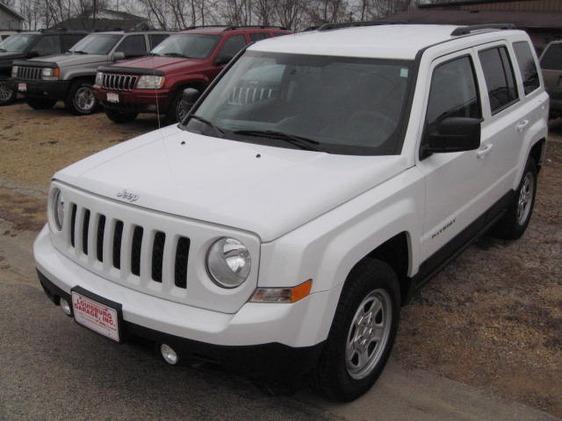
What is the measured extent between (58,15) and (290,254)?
1656 inches

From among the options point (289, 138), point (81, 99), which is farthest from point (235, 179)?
point (81, 99)

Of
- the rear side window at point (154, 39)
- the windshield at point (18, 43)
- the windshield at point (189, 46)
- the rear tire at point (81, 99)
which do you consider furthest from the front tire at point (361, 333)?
the windshield at point (18, 43)

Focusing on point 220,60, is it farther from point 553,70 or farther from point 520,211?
point 520,211

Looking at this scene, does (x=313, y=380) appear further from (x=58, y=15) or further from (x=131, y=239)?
(x=58, y=15)

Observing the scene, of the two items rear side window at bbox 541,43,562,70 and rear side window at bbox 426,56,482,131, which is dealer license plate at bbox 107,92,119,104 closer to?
rear side window at bbox 541,43,562,70

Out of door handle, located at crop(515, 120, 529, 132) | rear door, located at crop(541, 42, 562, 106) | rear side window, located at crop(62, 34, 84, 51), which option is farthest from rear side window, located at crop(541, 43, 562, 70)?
rear side window, located at crop(62, 34, 84, 51)

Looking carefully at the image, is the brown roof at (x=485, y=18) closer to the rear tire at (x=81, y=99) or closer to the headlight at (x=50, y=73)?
the rear tire at (x=81, y=99)

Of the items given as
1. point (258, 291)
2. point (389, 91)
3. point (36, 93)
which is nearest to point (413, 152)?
point (389, 91)

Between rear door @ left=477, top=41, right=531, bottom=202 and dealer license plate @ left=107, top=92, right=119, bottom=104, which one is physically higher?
rear door @ left=477, top=41, right=531, bottom=202

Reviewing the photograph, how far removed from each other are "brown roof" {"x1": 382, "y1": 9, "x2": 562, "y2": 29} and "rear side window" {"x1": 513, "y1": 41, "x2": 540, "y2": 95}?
44.9ft

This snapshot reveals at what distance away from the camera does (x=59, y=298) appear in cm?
319

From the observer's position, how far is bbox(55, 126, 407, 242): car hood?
8.70 ft

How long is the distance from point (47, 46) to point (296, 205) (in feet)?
46.3

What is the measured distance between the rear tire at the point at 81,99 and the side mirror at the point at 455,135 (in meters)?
10.9
